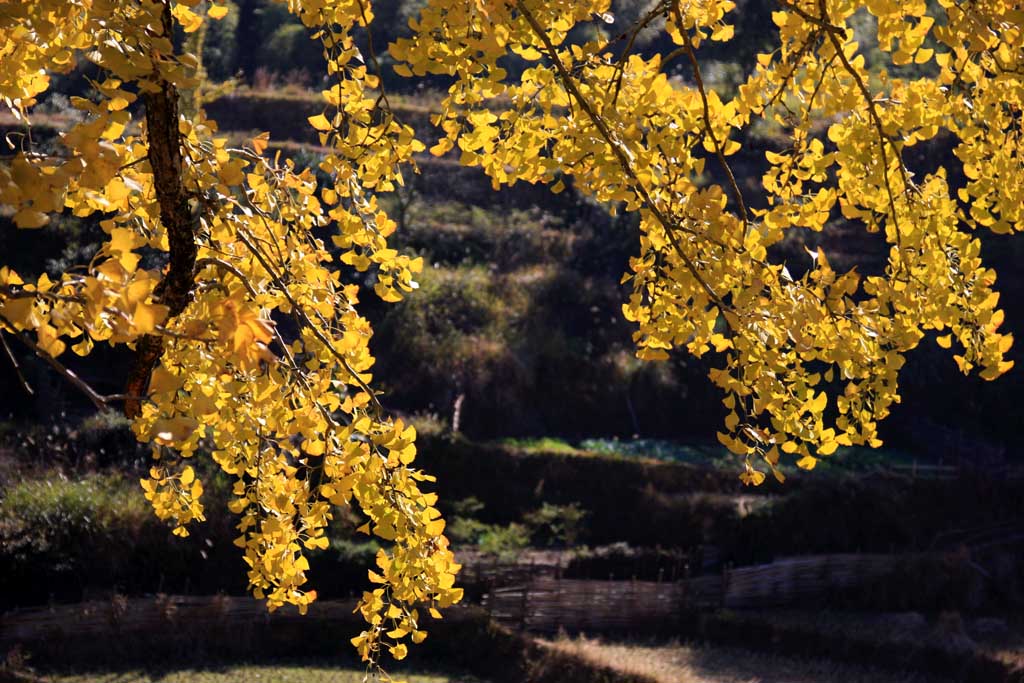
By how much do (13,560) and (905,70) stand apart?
59.7 feet

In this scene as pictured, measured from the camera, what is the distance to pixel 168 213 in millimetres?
2996

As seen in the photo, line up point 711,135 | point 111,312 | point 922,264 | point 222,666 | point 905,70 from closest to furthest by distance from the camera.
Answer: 1. point 111,312
2. point 711,135
3. point 922,264
4. point 222,666
5. point 905,70

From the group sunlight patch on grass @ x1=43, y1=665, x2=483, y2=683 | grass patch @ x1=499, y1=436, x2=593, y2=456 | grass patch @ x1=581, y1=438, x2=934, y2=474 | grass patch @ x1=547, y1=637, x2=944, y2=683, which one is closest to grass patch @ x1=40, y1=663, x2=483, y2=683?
sunlight patch on grass @ x1=43, y1=665, x2=483, y2=683

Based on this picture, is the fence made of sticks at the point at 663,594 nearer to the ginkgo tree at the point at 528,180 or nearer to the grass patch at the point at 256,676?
the grass patch at the point at 256,676

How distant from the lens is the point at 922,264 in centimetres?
375

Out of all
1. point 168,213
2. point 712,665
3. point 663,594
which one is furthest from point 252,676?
point 168,213

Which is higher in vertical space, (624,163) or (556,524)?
(624,163)

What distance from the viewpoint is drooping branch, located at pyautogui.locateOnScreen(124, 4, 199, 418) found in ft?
9.30

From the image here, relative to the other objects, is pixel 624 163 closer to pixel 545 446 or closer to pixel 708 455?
pixel 545 446

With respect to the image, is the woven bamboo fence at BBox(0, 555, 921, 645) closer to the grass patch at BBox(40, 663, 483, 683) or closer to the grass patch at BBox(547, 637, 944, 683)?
the grass patch at BBox(547, 637, 944, 683)

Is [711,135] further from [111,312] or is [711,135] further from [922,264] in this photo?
[111,312]

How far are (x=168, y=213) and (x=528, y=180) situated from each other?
107 cm

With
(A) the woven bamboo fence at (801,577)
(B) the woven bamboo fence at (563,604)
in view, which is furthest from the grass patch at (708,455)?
(B) the woven bamboo fence at (563,604)

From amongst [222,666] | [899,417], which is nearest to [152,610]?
[222,666]
